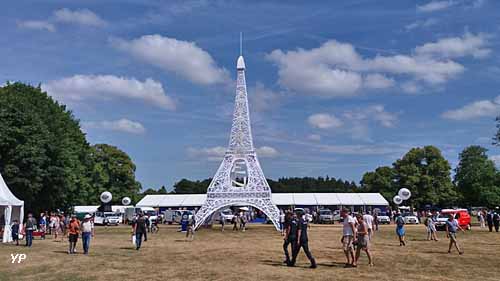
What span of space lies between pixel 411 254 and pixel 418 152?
70.4 metres

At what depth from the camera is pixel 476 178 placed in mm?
93188

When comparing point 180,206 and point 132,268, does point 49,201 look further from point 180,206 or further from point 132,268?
point 180,206

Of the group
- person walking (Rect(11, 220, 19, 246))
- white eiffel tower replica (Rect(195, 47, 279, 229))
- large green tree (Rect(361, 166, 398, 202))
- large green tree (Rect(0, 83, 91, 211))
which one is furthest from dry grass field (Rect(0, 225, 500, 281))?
large green tree (Rect(361, 166, 398, 202))

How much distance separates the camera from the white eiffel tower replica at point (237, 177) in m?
49.3

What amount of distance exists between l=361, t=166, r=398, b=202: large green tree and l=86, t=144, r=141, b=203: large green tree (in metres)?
43.6

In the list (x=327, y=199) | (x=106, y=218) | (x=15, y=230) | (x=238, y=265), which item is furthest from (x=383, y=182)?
(x=238, y=265)

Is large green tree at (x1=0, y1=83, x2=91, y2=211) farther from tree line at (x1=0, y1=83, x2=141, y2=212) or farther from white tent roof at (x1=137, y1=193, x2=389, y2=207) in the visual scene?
white tent roof at (x1=137, y1=193, x2=389, y2=207)

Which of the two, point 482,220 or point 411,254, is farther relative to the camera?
point 482,220

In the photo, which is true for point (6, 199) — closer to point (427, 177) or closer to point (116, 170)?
point (116, 170)

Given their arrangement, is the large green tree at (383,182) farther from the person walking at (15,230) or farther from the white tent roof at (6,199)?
the person walking at (15,230)

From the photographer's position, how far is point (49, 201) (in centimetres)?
4484

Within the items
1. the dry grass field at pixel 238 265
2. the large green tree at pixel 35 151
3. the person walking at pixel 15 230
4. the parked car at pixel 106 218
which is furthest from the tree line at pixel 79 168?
the dry grass field at pixel 238 265

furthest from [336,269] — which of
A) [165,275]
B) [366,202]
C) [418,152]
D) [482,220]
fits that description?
[418,152]

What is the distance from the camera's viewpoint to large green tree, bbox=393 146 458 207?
284 feet
